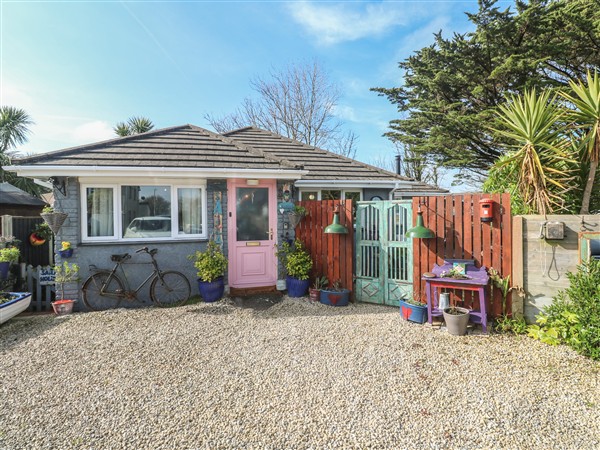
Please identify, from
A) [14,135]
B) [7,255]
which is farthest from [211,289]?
[14,135]

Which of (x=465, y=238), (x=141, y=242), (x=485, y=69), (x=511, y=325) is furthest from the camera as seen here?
(x=485, y=69)

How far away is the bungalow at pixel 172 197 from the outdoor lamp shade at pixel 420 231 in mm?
2987

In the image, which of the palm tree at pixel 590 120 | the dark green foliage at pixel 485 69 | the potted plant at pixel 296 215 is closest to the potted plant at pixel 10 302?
the potted plant at pixel 296 215

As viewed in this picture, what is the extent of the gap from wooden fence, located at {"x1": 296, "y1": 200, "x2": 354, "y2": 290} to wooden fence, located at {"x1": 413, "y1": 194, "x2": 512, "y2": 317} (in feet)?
4.74

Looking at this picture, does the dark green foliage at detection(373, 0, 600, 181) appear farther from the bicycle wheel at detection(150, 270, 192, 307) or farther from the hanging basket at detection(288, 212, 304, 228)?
the bicycle wheel at detection(150, 270, 192, 307)

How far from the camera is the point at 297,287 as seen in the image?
6.88 m

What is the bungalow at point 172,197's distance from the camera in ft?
20.0

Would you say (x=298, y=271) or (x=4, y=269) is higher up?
(x=4, y=269)

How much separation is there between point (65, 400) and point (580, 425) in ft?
16.3

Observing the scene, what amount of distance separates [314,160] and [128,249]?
6108 millimetres

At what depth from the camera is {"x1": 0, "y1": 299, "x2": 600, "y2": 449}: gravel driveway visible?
2488 millimetres

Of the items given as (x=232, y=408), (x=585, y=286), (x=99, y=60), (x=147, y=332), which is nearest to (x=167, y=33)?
(x=99, y=60)

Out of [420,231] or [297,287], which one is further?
[297,287]

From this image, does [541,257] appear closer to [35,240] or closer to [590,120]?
[590,120]
